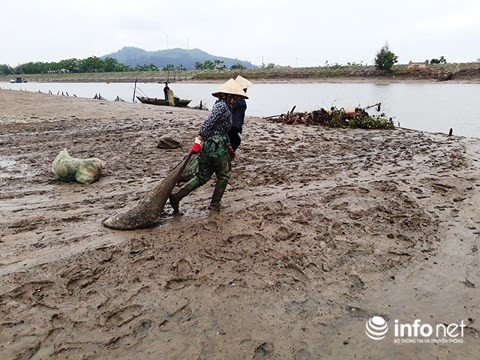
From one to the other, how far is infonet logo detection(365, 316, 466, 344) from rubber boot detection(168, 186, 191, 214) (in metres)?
2.58

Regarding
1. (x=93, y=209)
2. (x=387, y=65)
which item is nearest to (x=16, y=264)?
(x=93, y=209)

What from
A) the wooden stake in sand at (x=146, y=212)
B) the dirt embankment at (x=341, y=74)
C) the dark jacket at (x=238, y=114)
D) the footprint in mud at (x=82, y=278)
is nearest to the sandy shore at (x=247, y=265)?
the footprint in mud at (x=82, y=278)

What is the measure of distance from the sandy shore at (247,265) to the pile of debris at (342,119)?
209 inches

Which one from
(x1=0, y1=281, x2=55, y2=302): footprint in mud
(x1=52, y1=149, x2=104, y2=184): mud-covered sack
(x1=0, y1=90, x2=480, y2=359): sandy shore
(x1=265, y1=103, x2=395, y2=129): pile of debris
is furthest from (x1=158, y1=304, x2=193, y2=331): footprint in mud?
(x1=265, y1=103, x2=395, y2=129): pile of debris

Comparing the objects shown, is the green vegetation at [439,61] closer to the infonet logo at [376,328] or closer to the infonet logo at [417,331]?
the infonet logo at [417,331]

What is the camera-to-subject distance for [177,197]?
4793mm

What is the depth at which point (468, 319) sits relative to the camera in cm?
312

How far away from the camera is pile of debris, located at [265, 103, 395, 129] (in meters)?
12.3

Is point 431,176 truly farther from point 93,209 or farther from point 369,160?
point 93,209

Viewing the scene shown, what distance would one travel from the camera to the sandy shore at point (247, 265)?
9.31 feet

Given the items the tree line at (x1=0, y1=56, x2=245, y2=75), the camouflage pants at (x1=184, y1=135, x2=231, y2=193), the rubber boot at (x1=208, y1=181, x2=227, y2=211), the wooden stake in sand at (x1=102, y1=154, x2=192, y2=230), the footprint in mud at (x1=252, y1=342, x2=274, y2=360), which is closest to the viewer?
the footprint in mud at (x1=252, y1=342, x2=274, y2=360)

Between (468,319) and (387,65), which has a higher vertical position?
(387,65)

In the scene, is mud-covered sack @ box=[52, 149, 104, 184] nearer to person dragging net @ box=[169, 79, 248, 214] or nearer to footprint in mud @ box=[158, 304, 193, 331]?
person dragging net @ box=[169, 79, 248, 214]

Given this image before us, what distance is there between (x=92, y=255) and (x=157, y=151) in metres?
4.79
